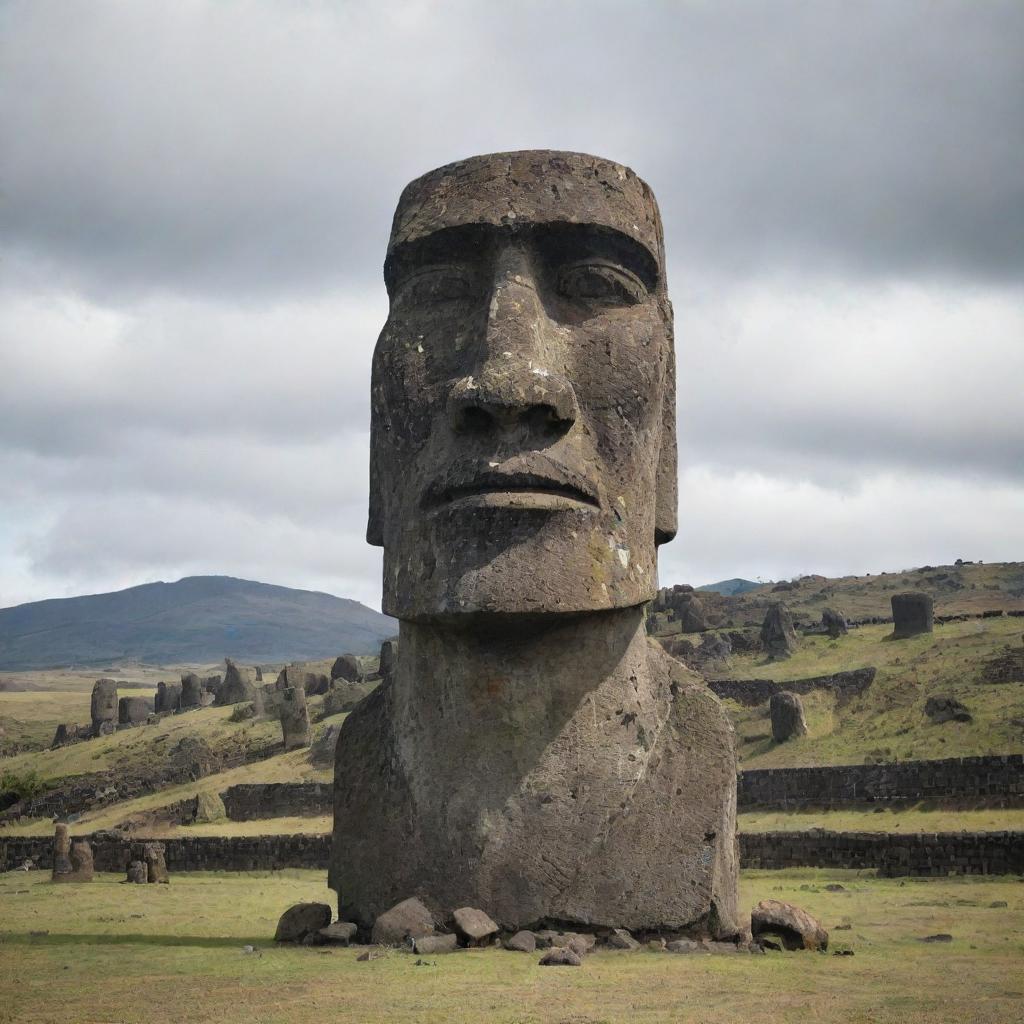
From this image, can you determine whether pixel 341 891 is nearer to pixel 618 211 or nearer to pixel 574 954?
pixel 574 954

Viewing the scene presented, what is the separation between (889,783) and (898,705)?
23.7 ft

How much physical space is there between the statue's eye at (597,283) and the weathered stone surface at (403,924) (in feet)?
10.2

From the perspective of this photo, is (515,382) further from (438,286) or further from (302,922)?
(302,922)

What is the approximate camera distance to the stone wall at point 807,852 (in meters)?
16.0

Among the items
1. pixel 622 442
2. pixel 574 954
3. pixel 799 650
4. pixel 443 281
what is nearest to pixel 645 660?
pixel 622 442

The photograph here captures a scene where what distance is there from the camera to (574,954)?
199 inches

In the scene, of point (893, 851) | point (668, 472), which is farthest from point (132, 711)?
point (668, 472)

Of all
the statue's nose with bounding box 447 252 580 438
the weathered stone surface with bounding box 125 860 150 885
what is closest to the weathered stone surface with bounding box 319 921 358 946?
the statue's nose with bounding box 447 252 580 438

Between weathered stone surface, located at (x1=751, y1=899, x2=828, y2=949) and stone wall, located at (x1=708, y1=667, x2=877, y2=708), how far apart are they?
88.6 ft

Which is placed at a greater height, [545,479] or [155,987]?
[545,479]

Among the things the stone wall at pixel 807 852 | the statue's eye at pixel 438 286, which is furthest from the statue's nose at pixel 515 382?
the stone wall at pixel 807 852

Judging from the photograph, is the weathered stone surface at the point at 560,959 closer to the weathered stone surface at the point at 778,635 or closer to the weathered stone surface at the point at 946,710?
the weathered stone surface at the point at 946,710

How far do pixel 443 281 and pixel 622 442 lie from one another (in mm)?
1297

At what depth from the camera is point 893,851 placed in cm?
1672
